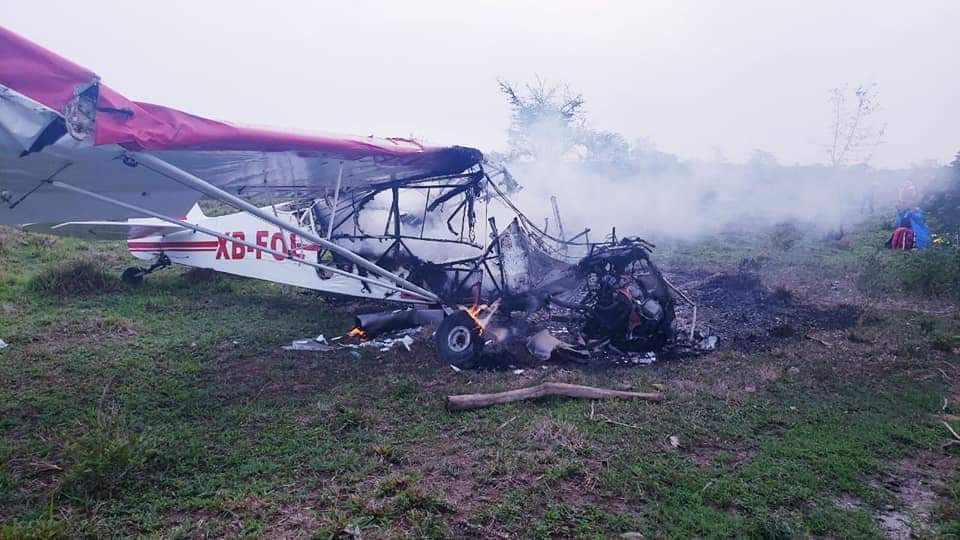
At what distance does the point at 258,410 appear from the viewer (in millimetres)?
4887

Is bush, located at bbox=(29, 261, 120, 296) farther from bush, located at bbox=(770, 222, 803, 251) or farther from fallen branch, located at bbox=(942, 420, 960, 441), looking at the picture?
bush, located at bbox=(770, 222, 803, 251)

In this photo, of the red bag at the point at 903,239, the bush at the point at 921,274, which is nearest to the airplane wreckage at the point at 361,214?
the bush at the point at 921,274

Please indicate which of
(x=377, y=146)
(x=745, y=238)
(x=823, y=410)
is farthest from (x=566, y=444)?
(x=745, y=238)

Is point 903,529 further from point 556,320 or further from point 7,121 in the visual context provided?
point 7,121

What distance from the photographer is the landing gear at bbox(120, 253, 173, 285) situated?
10.3 m

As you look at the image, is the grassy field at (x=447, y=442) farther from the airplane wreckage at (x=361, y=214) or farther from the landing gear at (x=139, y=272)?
the landing gear at (x=139, y=272)

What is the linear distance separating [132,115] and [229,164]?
172 centimetres

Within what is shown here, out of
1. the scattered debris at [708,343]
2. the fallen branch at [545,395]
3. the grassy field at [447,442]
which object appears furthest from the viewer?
the scattered debris at [708,343]

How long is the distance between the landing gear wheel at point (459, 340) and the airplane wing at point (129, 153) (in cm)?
194

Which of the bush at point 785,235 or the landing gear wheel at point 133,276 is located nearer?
the landing gear wheel at point 133,276

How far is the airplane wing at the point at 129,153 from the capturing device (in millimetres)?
3775

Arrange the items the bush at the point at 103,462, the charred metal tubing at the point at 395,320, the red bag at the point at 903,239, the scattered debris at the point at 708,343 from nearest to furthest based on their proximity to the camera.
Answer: the bush at the point at 103,462 → the scattered debris at the point at 708,343 → the charred metal tubing at the point at 395,320 → the red bag at the point at 903,239

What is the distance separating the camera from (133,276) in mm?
10328

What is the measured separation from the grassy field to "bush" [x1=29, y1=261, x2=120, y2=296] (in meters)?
1.76
